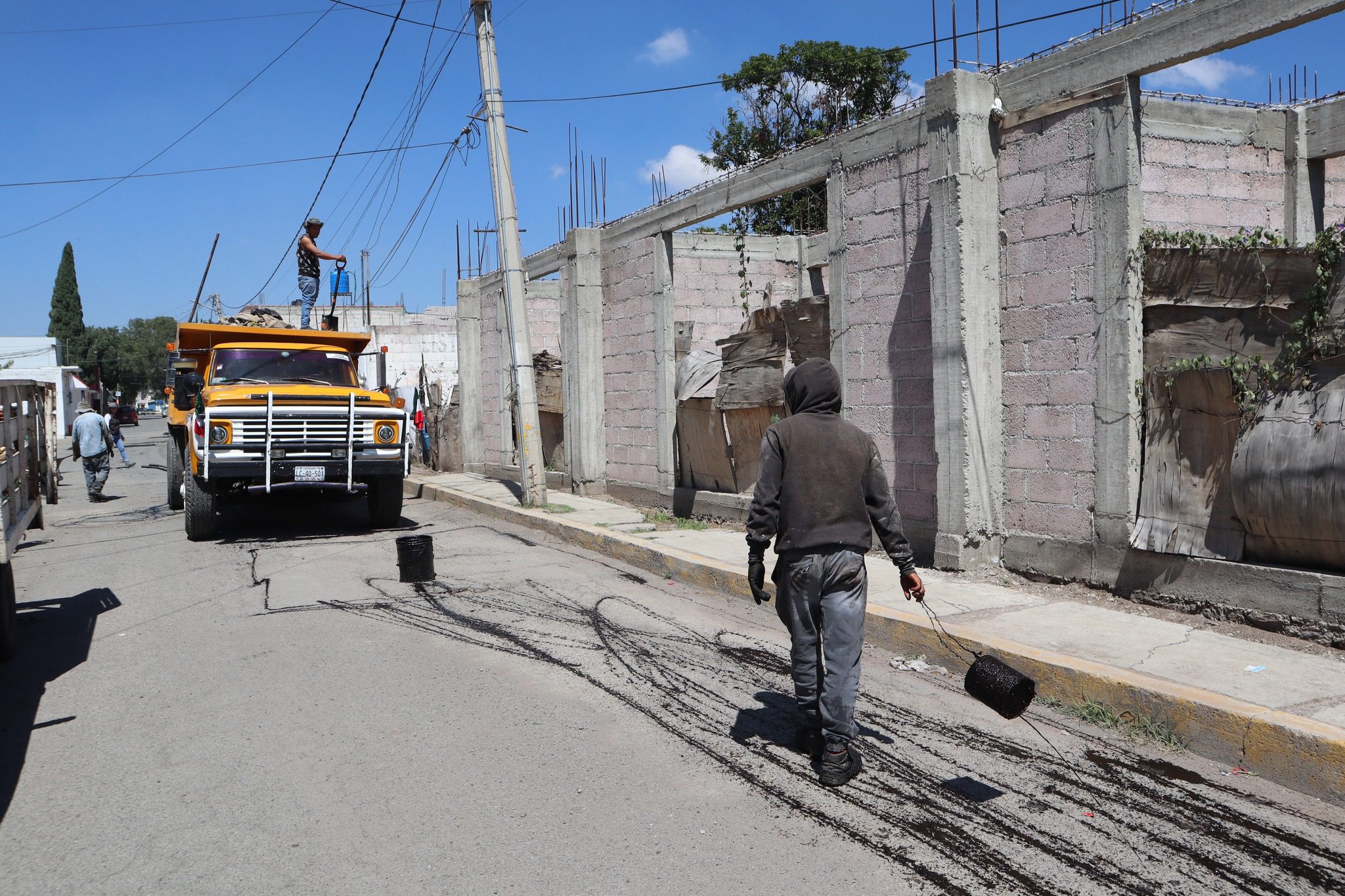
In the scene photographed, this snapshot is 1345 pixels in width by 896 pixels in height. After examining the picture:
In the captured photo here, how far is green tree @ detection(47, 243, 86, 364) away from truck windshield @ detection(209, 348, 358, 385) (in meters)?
71.6

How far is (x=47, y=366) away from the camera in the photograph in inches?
2253

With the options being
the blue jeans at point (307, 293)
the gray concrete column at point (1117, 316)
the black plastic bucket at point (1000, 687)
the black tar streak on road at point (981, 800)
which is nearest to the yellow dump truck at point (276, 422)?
the blue jeans at point (307, 293)

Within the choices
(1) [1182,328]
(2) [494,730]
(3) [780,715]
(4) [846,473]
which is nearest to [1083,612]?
(1) [1182,328]

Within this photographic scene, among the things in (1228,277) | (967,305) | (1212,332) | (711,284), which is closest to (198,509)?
(711,284)

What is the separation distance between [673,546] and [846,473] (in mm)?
5680

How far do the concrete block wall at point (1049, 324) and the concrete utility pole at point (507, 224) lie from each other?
7100 millimetres

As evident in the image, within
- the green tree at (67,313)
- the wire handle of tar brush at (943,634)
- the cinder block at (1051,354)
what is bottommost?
the wire handle of tar brush at (943,634)

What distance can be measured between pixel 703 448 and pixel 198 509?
6.00 meters

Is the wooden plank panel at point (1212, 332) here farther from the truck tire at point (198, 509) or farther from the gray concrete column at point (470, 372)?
the gray concrete column at point (470, 372)

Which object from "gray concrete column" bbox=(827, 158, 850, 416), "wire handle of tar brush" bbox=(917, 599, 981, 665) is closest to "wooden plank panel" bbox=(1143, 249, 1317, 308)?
Result: "wire handle of tar brush" bbox=(917, 599, 981, 665)

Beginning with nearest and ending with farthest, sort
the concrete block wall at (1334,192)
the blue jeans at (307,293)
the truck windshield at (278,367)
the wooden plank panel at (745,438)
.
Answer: the concrete block wall at (1334,192), the wooden plank panel at (745,438), the truck windshield at (278,367), the blue jeans at (307,293)

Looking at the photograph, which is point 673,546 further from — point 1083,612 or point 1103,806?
point 1103,806

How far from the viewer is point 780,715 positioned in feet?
16.8

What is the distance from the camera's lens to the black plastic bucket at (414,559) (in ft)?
28.4
